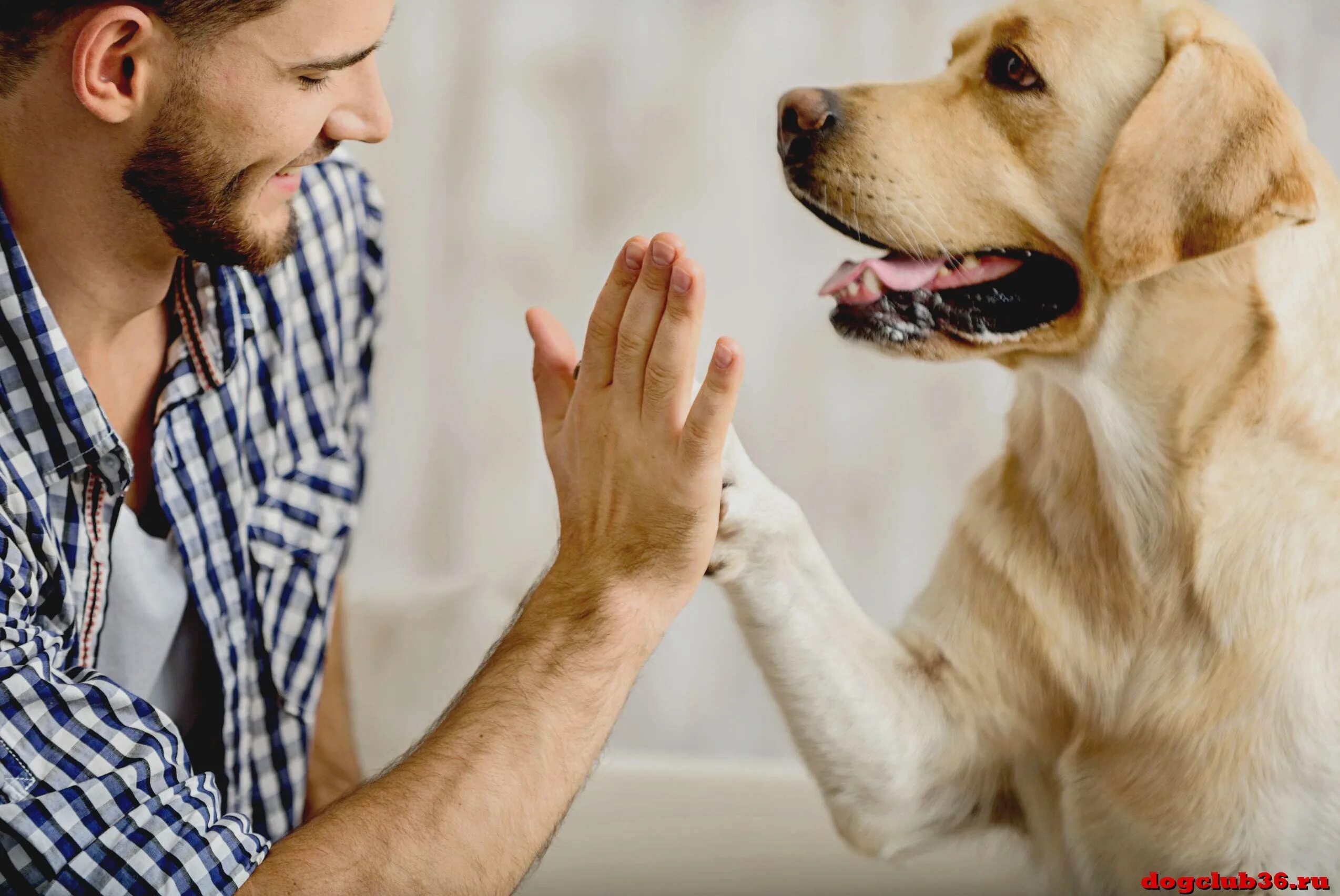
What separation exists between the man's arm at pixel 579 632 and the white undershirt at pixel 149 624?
0.44 metres

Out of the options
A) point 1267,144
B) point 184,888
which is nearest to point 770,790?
point 184,888

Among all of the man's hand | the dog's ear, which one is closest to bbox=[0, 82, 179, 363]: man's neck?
the man's hand

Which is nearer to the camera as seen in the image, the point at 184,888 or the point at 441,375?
the point at 184,888

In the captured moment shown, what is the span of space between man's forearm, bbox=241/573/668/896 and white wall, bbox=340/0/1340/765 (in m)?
0.87

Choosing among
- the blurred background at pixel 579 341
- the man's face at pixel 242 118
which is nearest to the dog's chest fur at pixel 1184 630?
the blurred background at pixel 579 341

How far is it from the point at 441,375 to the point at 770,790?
0.91 m

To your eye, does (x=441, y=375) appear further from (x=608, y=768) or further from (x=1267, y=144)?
(x=1267, y=144)

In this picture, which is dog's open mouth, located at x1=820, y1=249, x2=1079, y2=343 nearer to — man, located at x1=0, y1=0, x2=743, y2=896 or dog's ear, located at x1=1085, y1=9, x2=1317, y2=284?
dog's ear, located at x1=1085, y1=9, x2=1317, y2=284

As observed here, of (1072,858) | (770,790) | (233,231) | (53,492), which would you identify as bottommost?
(770,790)

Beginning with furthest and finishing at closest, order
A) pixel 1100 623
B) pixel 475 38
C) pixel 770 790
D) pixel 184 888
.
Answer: pixel 475 38 < pixel 770 790 < pixel 1100 623 < pixel 184 888

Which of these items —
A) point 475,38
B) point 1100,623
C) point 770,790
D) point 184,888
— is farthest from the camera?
point 475,38

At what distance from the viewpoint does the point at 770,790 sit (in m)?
1.88

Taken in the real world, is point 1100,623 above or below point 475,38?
below

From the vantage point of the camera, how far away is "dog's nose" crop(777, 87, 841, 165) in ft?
3.91
